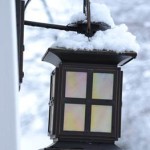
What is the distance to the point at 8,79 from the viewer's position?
2.11 ft

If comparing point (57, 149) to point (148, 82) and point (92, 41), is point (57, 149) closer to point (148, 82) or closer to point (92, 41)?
point (92, 41)

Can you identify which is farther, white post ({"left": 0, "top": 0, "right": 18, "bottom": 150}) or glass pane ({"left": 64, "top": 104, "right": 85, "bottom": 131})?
glass pane ({"left": 64, "top": 104, "right": 85, "bottom": 131})

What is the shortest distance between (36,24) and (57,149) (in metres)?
0.39

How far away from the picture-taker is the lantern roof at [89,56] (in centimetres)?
152

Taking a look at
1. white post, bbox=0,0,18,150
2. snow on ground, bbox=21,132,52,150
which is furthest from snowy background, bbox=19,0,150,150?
white post, bbox=0,0,18,150

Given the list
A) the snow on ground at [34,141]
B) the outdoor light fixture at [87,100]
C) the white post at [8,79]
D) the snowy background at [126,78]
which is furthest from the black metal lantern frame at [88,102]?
the snowy background at [126,78]

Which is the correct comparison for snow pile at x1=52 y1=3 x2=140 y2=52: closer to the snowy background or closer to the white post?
the white post

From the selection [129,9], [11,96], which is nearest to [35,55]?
[129,9]

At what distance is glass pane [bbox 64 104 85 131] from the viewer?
1.55 metres

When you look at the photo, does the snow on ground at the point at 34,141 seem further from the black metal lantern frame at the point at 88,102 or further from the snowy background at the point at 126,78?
the black metal lantern frame at the point at 88,102

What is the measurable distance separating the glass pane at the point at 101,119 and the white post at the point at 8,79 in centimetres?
92

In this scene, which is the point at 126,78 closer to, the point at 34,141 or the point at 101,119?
the point at 34,141

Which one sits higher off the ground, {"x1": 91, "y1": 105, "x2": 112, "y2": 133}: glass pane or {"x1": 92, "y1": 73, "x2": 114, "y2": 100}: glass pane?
{"x1": 92, "y1": 73, "x2": 114, "y2": 100}: glass pane

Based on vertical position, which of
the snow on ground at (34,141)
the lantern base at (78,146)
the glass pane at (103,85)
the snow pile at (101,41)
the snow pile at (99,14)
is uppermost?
the snow pile at (99,14)
